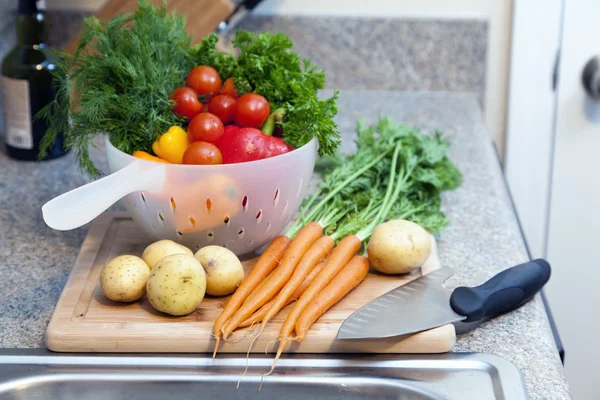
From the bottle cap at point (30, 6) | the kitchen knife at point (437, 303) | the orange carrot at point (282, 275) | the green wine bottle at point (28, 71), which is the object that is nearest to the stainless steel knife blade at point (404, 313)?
the kitchen knife at point (437, 303)

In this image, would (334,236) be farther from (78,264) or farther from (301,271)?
(78,264)

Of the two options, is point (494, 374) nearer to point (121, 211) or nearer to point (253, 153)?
point (253, 153)

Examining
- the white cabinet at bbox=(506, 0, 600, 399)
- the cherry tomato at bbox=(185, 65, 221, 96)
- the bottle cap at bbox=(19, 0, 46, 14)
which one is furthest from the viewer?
the white cabinet at bbox=(506, 0, 600, 399)

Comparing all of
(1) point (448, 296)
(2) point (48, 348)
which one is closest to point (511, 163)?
(1) point (448, 296)

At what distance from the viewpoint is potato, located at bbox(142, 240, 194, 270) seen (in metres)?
0.87

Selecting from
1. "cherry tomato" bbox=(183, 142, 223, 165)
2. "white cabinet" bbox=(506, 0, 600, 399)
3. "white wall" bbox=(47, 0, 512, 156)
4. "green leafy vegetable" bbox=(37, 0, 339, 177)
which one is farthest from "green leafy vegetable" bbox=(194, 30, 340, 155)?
"white cabinet" bbox=(506, 0, 600, 399)

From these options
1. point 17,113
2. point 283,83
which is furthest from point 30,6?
point 283,83

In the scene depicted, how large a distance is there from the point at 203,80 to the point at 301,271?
28 cm

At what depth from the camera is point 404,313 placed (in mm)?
823

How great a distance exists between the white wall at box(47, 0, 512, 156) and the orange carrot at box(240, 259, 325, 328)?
85 cm

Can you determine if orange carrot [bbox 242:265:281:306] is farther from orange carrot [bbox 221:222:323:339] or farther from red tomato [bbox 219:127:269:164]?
red tomato [bbox 219:127:269:164]

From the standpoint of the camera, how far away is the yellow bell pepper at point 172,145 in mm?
901

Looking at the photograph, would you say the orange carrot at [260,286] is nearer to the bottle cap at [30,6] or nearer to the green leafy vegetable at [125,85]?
the green leafy vegetable at [125,85]

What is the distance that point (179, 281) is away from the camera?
806 millimetres
